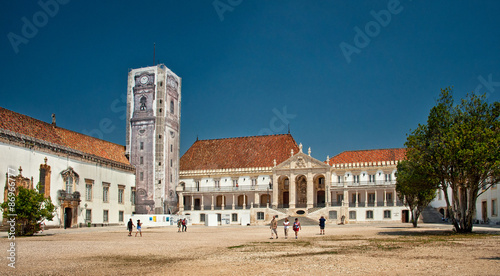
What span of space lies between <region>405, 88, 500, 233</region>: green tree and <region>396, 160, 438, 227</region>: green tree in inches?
31.4

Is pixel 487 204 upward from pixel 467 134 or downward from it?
downward

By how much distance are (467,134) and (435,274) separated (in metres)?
16.5

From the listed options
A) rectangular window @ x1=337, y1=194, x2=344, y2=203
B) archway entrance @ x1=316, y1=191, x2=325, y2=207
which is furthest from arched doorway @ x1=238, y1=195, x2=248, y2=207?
rectangular window @ x1=337, y1=194, x2=344, y2=203

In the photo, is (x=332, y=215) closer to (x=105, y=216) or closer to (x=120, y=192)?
(x=120, y=192)

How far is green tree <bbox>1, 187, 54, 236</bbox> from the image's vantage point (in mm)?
28391

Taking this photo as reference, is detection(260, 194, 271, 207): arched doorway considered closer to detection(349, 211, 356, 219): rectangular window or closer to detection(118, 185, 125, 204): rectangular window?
detection(349, 211, 356, 219): rectangular window

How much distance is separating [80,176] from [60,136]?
456 centimetres

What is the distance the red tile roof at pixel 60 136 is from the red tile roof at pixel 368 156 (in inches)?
1050

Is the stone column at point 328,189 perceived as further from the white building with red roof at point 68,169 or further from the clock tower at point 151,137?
the white building with red roof at point 68,169

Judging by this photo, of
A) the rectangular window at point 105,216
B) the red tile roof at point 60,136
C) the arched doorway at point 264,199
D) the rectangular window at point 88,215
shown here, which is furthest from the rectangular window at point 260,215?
the rectangular window at point 88,215

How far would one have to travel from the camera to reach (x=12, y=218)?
95.1ft

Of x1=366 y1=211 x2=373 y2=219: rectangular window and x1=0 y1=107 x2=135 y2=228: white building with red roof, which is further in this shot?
x1=366 y1=211 x2=373 y2=219: rectangular window

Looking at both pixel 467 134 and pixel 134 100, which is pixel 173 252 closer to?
pixel 467 134

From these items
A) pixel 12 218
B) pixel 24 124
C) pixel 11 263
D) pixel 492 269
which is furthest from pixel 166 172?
pixel 492 269
